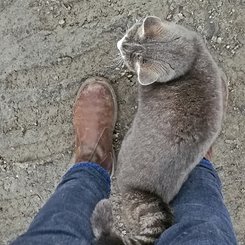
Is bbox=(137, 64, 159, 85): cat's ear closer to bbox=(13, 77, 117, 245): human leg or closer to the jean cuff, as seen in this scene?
bbox=(13, 77, 117, 245): human leg

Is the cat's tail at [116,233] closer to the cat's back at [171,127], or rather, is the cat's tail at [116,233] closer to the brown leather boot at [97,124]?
the cat's back at [171,127]

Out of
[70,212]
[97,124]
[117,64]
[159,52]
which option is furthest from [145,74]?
[70,212]

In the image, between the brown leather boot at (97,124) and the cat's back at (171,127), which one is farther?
the brown leather boot at (97,124)

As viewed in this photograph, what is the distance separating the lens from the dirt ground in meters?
2.83

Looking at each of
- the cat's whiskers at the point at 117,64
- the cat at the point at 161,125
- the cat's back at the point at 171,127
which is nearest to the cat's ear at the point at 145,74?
the cat at the point at 161,125

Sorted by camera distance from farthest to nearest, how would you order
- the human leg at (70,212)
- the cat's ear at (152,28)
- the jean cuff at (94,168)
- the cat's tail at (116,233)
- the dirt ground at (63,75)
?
the dirt ground at (63,75)
the jean cuff at (94,168)
the cat's ear at (152,28)
the human leg at (70,212)
the cat's tail at (116,233)

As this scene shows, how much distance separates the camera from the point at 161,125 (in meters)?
2.37

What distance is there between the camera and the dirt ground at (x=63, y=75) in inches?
111

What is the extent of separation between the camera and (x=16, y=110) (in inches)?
114

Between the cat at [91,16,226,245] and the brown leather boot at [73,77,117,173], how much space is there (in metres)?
0.33

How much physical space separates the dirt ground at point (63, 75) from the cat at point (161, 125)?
34 cm

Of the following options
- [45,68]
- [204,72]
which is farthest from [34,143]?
[204,72]

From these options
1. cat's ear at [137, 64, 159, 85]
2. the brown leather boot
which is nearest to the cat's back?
cat's ear at [137, 64, 159, 85]

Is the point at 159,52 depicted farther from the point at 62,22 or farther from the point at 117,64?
the point at 62,22
